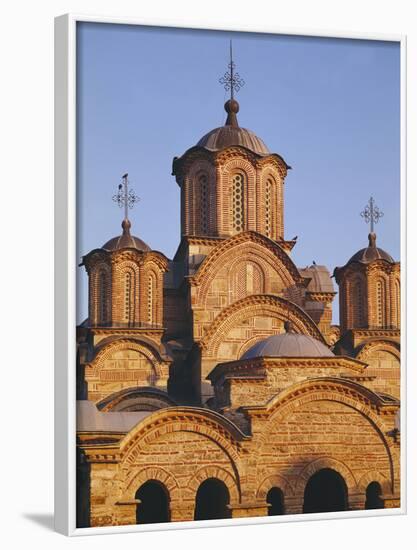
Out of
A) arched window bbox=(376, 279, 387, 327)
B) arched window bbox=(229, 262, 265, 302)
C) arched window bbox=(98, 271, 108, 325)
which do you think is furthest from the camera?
arched window bbox=(229, 262, 265, 302)

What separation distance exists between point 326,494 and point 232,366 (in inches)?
86.2

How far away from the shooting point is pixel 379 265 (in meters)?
19.0

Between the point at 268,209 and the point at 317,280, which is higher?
the point at 268,209

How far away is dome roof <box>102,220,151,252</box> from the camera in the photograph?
16172 millimetres

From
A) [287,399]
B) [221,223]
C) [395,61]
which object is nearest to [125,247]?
[221,223]

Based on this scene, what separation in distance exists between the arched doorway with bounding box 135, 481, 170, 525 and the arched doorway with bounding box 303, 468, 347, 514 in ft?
5.79

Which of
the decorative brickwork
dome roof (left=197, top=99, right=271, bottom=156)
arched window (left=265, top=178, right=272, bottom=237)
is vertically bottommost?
the decorative brickwork

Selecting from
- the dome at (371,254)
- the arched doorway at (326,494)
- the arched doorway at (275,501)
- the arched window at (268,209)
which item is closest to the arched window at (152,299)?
the arched window at (268,209)

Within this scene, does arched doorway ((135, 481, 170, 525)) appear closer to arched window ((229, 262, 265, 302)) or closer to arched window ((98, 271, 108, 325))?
arched window ((98, 271, 108, 325))

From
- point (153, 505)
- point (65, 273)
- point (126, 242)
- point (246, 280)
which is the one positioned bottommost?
point (153, 505)

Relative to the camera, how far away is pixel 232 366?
17.8 m

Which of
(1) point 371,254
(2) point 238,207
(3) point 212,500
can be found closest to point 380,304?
(1) point 371,254

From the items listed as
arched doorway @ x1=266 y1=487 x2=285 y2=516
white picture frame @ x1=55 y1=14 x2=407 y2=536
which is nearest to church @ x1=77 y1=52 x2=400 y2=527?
arched doorway @ x1=266 y1=487 x2=285 y2=516

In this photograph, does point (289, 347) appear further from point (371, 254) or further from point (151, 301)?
point (151, 301)
